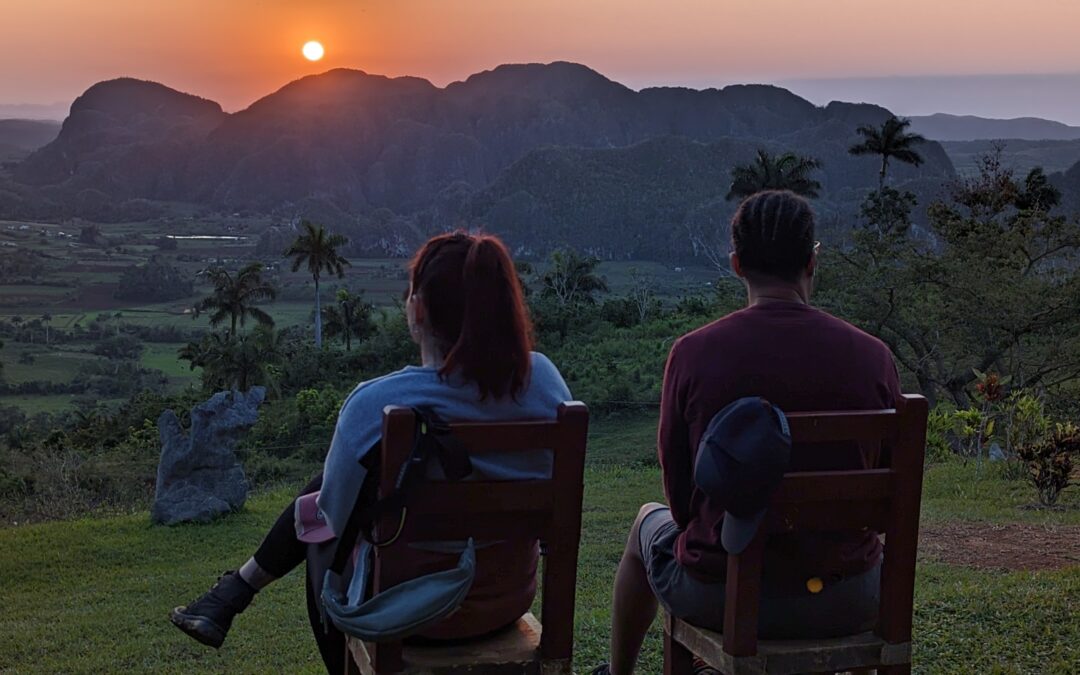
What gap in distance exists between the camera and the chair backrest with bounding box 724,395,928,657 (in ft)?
6.88

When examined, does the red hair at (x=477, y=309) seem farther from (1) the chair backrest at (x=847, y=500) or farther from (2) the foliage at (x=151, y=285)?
(2) the foliage at (x=151, y=285)

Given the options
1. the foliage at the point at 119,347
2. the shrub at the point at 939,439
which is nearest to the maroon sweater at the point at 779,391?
the shrub at the point at 939,439

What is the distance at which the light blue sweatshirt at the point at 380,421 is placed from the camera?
2.21 m

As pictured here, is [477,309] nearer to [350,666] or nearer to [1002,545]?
[350,666]

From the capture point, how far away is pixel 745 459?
6.57 feet

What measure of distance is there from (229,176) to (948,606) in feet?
492

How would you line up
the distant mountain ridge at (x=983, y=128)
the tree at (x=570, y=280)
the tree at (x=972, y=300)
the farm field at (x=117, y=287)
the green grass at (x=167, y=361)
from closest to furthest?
the tree at (x=972, y=300) < the tree at (x=570, y=280) < the green grass at (x=167, y=361) < the farm field at (x=117, y=287) < the distant mountain ridge at (x=983, y=128)

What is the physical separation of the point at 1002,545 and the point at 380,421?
556 centimetres

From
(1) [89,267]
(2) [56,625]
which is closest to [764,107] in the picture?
(1) [89,267]

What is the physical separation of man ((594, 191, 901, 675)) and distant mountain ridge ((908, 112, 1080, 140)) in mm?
172778

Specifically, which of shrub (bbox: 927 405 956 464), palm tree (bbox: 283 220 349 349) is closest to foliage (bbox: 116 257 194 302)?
palm tree (bbox: 283 220 349 349)

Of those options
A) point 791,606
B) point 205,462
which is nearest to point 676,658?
point 791,606

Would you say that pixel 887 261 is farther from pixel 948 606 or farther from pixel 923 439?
pixel 923 439

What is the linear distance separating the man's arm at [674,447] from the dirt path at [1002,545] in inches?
170
